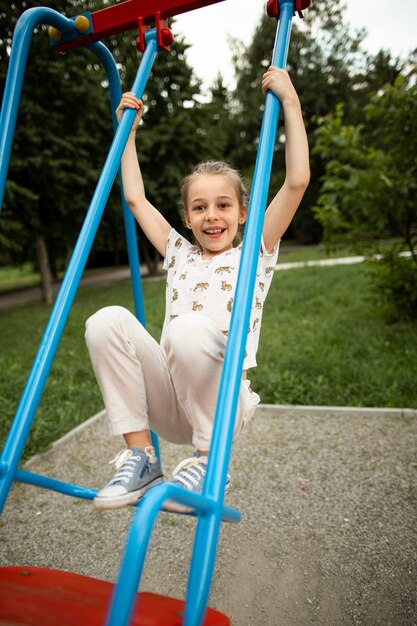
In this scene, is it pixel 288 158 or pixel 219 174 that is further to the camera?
pixel 219 174

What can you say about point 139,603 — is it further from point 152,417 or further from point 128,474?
point 152,417

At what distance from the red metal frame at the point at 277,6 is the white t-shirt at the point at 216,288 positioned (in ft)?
→ 2.45

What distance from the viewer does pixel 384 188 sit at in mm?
4891

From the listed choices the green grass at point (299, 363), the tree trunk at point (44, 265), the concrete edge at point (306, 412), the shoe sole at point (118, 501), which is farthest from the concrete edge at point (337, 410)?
the tree trunk at point (44, 265)

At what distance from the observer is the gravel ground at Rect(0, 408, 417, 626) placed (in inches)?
69.4

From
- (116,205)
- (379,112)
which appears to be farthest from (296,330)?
(116,205)

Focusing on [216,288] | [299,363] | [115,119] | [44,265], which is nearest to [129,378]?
[216,288]

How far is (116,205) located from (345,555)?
358 inches

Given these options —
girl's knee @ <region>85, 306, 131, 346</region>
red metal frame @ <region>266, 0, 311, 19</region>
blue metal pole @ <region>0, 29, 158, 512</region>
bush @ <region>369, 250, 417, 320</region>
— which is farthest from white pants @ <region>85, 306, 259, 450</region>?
bush @ <region>369, 250, 417, 320</region>

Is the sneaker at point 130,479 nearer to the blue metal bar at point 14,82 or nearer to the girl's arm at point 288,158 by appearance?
the girl's arm at point 288,158

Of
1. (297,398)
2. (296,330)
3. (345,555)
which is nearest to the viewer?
(345,555)

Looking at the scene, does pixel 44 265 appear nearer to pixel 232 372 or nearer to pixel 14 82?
pixel 14 82

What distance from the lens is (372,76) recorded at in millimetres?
22516

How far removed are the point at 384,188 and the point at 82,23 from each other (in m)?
3.92
